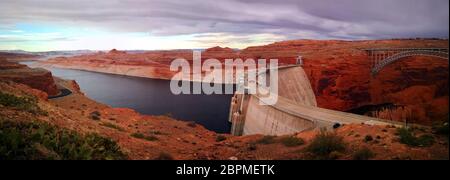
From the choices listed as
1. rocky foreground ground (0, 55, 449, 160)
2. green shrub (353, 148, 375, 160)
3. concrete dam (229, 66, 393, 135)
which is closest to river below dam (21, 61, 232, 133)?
concrete dam (229, 66, 393, 135)

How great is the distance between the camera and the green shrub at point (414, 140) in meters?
10.0

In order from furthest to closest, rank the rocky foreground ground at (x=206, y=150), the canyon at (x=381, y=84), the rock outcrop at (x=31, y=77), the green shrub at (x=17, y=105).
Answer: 1. the rock outcrop at (x=31, y=77)
2. the canyon at (x=381, y=84)
3. the green shrub at (x=17, y=105)
4. the rocky foreground ground at (x=206, y=150)

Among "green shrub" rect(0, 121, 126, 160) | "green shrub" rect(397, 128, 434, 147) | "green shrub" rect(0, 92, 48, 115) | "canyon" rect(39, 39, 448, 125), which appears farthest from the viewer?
"canyon" rect(39, 39, 448, 125)

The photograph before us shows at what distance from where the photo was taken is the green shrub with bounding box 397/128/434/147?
33.0 ft

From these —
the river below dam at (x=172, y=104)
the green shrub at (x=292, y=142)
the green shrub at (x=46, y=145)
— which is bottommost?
the river below dam at (x=172, y=104)

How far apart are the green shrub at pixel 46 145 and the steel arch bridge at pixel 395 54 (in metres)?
32.9

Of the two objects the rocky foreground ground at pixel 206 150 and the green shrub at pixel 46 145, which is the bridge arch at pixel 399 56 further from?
the green shrub at pixel 46 145

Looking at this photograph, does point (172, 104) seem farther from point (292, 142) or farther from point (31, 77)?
point (292, 142)

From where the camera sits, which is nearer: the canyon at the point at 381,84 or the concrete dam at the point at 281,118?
the concrete dam at the point at 281,118

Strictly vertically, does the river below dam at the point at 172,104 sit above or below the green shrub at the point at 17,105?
below

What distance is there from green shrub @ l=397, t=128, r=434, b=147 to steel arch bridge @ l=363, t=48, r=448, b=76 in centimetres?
2537

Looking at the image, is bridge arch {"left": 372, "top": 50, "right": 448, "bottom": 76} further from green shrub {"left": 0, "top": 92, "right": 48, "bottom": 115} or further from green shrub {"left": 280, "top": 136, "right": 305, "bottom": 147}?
green shrub {"left": 0, "top": 92, "right": 48, "bottom": 115}

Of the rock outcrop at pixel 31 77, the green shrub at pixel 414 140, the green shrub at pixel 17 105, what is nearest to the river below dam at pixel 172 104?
the rock outcrop at pixel 31 77

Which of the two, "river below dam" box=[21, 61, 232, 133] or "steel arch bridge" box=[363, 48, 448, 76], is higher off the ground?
"steel arch bridge" box=[363, 48, 448, 76]
